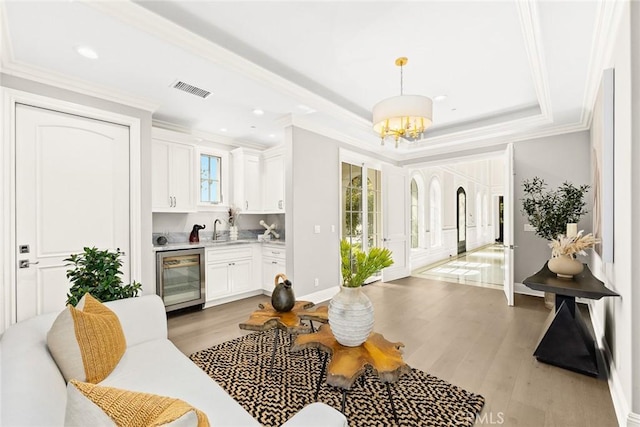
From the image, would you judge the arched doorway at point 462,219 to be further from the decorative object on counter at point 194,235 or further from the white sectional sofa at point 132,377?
the white sectional sofa at point 132,377

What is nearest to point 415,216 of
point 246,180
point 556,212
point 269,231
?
point 556,212

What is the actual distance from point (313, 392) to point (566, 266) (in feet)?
8.32

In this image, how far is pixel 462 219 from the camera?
970 centimetres

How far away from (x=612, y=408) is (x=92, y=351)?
126 inches

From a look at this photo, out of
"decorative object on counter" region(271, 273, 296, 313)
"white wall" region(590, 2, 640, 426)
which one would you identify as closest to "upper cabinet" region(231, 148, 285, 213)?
"decorative object on counter" region(271, 273, 296, 313)

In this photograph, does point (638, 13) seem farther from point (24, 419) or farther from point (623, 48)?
point (24, 419)

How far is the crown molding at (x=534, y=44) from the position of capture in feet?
6.55

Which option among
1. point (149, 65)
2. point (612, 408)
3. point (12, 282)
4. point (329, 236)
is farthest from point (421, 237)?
point (12, 282)

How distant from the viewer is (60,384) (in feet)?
3.88

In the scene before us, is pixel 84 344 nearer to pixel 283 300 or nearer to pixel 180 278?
pixel 283 300

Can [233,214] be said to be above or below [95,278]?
above

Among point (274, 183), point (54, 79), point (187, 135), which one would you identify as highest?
point (54, 79)

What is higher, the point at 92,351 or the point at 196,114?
the point at 196,114

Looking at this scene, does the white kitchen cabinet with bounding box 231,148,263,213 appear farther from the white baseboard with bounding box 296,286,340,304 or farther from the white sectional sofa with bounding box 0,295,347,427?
the white sectional sofa with bounding box 0,295,347,427
